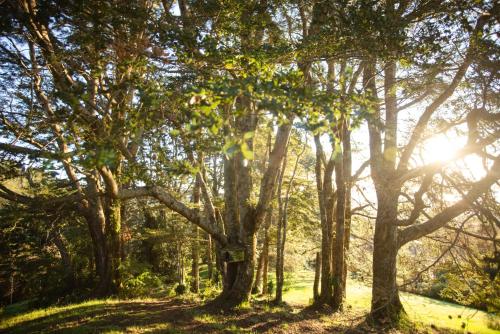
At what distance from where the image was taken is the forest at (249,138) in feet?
14.2

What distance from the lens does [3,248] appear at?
21.5 metres

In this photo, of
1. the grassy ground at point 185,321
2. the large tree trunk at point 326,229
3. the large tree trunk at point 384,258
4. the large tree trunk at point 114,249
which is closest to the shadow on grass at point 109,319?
the grassy ground at point 185,321

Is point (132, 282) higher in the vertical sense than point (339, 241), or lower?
lower

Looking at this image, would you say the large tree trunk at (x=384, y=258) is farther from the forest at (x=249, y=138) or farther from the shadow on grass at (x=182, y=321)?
the shadow on grass at (x=182, y=321)

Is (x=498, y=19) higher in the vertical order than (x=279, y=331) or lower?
higher

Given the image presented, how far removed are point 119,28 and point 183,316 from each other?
8073mm

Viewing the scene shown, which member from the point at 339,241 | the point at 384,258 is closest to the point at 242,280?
the point at 339,241

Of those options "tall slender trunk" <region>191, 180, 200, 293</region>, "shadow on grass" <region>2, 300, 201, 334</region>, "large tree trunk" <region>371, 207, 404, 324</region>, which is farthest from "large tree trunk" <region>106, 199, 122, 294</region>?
"large tree trunk" <region>371, 207, 404, 324</region>

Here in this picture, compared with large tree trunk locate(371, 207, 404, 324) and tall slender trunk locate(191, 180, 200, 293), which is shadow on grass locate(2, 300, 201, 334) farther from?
large tree trunk locate(371, 207, 404, 324)

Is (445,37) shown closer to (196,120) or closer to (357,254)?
(196,120)

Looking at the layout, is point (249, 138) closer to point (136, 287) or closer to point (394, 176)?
point (394, 176)

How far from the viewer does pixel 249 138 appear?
2742mm

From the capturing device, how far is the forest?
4.33 metres

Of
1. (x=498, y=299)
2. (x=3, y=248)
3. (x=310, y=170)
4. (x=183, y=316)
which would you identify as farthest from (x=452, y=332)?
(x=3, y=248)
